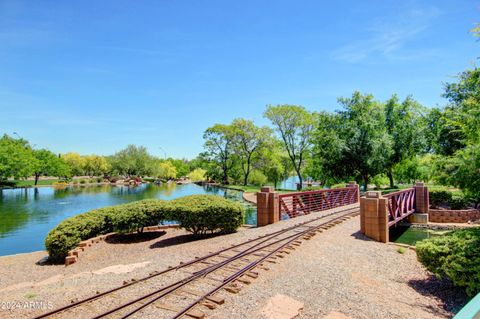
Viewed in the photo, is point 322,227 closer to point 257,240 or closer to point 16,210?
point 257,240

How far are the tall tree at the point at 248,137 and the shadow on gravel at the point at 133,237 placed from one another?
40.5 metres

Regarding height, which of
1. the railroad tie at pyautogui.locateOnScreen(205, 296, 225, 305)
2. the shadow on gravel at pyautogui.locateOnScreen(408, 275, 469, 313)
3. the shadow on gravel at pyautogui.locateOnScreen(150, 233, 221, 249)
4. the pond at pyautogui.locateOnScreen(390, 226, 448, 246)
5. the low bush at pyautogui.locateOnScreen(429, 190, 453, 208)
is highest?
the low bush at pyautogui.locateOnScreen(429, 190, 453, 208)

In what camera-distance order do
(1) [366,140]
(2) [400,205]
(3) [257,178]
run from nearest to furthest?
(2) [400,205] → (1) [366,140] → (3) [257,178]

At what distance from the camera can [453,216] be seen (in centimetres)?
1928

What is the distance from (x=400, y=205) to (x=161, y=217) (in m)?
12.3

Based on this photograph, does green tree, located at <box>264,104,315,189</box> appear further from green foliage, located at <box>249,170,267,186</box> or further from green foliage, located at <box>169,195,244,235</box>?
green foliage, located at <box>169,195,244,235</box>

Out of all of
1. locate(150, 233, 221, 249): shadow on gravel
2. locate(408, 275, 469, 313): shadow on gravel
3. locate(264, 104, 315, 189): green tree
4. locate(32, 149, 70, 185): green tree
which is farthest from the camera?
locate(32, 149, 70, 185): green tree

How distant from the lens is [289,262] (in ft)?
27.4

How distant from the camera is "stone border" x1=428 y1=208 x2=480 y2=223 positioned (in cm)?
1900

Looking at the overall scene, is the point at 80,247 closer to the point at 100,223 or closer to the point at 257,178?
the point at 100,223

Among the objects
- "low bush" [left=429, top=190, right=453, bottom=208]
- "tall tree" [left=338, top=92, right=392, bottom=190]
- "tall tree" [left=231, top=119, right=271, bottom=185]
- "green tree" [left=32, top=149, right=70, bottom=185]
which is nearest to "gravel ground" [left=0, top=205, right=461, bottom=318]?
"low bush" [left=429, top=190, right=453, bottom=208]

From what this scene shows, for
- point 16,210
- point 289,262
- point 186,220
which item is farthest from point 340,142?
point 16,210

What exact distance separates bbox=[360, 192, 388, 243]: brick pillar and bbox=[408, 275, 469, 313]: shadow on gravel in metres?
3.48

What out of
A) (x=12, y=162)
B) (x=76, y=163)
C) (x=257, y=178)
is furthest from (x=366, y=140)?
(x=76, y=163)
